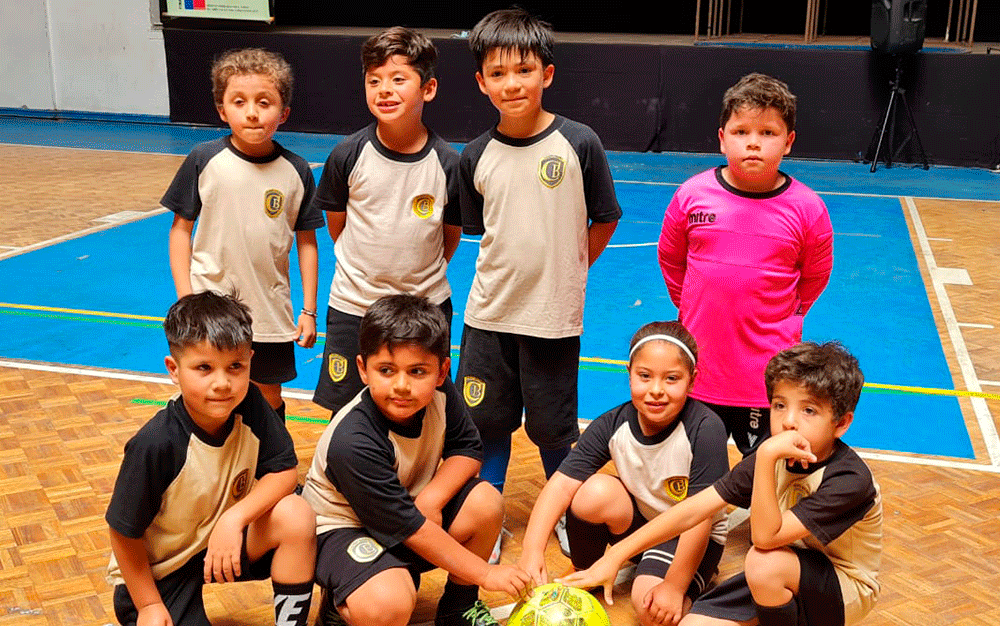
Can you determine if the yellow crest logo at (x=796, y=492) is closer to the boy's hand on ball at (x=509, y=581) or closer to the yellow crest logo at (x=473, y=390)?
the boy's hand on ball at (x=509, y=581)

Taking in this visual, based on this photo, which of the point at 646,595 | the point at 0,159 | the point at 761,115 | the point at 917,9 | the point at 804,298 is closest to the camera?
the point at 646,595

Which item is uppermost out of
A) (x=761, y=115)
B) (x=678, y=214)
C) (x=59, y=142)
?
(x=761, y=115)

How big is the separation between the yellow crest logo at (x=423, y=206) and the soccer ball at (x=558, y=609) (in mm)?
1452

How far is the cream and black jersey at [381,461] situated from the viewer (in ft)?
9.23

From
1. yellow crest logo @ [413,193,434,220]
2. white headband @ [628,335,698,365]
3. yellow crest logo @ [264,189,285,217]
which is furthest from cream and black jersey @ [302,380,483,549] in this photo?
yellow crest logo @ [264,189,285,217]

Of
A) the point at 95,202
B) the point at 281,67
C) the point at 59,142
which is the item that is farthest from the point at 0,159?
the point at 281,67

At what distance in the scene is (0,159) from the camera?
12023mm

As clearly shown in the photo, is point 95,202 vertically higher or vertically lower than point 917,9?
lower

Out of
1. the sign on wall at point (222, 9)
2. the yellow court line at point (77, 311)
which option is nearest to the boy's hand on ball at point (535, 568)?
the yellow court line at point (77, 311)

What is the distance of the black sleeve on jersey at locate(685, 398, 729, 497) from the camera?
312 centimetres

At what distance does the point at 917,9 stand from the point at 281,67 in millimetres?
9416

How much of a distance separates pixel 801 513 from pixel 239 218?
6.98 feet

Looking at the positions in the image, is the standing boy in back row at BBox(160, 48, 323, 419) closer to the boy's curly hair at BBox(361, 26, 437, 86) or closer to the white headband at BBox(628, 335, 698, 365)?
the boy's curly hair at BBox(361, 26, 437, 86)

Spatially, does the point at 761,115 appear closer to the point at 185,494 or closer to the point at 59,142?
the point at 185,494
